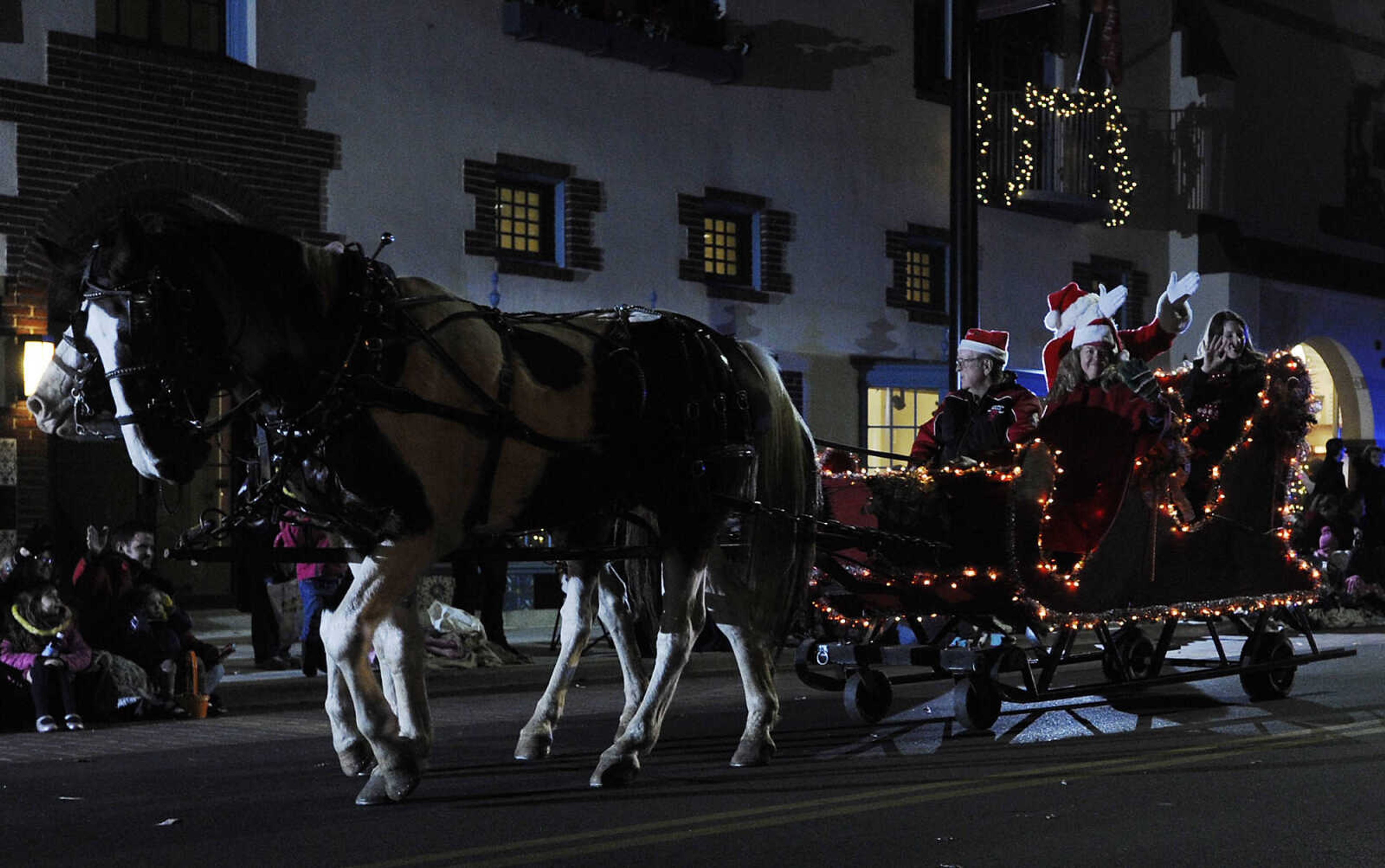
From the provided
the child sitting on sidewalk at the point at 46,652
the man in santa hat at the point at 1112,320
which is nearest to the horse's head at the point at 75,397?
the child sitting on sidewalk at the point at 46,652

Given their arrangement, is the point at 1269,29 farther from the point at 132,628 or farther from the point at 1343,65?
the point at 132,628

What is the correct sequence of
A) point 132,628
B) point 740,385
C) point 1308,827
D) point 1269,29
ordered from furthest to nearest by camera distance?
point 1269,29 < point 132,628 < point 740,385 < point 1308,827

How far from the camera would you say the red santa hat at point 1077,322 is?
11352mm

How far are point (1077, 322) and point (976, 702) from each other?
2.58 meters

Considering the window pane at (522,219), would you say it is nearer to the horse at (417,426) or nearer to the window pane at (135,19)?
the window pane at (135,19)

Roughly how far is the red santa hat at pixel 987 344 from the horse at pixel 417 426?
2263mm

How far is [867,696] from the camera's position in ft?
36.9

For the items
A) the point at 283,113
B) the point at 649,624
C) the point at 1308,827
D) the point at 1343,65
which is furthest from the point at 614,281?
the point at 1343,65

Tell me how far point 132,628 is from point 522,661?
14.1 ft

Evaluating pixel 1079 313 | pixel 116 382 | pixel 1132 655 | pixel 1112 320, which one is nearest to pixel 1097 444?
pixel 1079 313

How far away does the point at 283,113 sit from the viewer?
18.7 m

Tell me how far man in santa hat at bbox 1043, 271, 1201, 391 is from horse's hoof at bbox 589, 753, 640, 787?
423 cm

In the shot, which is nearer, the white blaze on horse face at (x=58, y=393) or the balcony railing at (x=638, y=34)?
the white blaze on horse face at (x=58, y=393)

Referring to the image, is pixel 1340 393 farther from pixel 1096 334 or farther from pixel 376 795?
Answer: pixel 376 795
